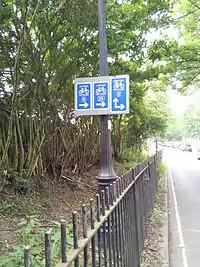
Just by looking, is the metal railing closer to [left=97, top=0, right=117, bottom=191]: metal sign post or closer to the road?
[left=97, top=0, right=117, bottom=191]: metal sign post

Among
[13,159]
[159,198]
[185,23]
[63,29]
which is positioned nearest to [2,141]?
[13,159]

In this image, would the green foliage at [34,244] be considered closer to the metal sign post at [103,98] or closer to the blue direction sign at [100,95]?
the metal sign post at [103,98]

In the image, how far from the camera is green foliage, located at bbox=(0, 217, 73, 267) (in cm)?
304

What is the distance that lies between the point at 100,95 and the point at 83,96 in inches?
10.3

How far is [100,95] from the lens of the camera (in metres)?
4.50

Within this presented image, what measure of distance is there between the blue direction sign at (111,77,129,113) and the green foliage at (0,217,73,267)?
1.75 metres

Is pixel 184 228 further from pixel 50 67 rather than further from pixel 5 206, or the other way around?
pixel 50 67

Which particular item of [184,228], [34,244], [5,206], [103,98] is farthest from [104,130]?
[184,228]

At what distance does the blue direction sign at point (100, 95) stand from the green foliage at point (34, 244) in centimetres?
171

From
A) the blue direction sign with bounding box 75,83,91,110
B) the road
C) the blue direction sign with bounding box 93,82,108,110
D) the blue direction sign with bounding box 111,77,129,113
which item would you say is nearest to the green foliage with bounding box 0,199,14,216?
the blue direction sign with bounding box 75,83,91,110

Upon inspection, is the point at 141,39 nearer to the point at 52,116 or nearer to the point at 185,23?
the point at 52,116

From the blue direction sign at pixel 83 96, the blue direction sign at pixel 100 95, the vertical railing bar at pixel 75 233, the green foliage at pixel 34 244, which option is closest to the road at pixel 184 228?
the green foliage at pixel 34 244

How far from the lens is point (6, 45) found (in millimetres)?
5129

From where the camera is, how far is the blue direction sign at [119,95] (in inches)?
175
